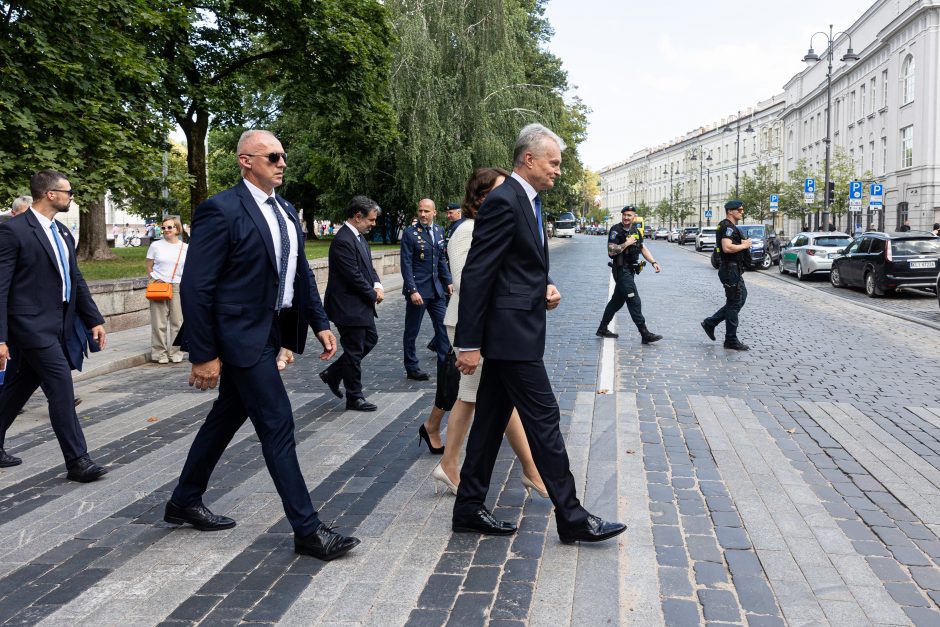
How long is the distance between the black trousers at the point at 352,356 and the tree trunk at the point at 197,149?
1674 centimetres

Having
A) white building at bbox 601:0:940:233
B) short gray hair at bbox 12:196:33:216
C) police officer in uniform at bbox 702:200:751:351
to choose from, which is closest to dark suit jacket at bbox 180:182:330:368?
short gray hair at bbox 12:196:33:216

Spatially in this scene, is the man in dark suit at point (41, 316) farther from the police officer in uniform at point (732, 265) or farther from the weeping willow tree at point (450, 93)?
the weeping willow tree at point (450, 93)

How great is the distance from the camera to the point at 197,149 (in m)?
24.0

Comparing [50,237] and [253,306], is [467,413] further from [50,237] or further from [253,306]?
Answer: [50,237]

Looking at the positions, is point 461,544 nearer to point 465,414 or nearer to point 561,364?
point 465,414

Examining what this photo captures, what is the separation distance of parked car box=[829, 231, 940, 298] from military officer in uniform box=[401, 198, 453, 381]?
43.7 ft

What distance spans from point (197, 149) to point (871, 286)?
17.8m

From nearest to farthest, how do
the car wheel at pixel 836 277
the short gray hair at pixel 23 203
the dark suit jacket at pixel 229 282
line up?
the dark suit jacket at pixel 229 282 < the short gray hair at pixel 23 203 < the car wheel at pixel 836 277

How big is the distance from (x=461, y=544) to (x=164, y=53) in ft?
71.0

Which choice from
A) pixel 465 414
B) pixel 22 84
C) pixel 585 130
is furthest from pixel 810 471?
pixel 585 130

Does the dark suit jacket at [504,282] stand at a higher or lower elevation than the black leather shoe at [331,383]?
higher

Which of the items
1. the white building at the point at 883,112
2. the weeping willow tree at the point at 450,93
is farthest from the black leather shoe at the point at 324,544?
the white building at the point at 883,112

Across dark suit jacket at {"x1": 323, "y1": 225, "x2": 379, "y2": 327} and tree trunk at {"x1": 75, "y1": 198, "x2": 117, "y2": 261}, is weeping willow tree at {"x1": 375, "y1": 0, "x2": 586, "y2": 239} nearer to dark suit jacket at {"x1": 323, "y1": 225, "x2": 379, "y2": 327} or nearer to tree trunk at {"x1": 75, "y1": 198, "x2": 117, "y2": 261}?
tree trunk at {"x1": 75, "y1": 198, "x2": 117, "y2": 261}

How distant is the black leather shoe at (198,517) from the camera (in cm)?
435
